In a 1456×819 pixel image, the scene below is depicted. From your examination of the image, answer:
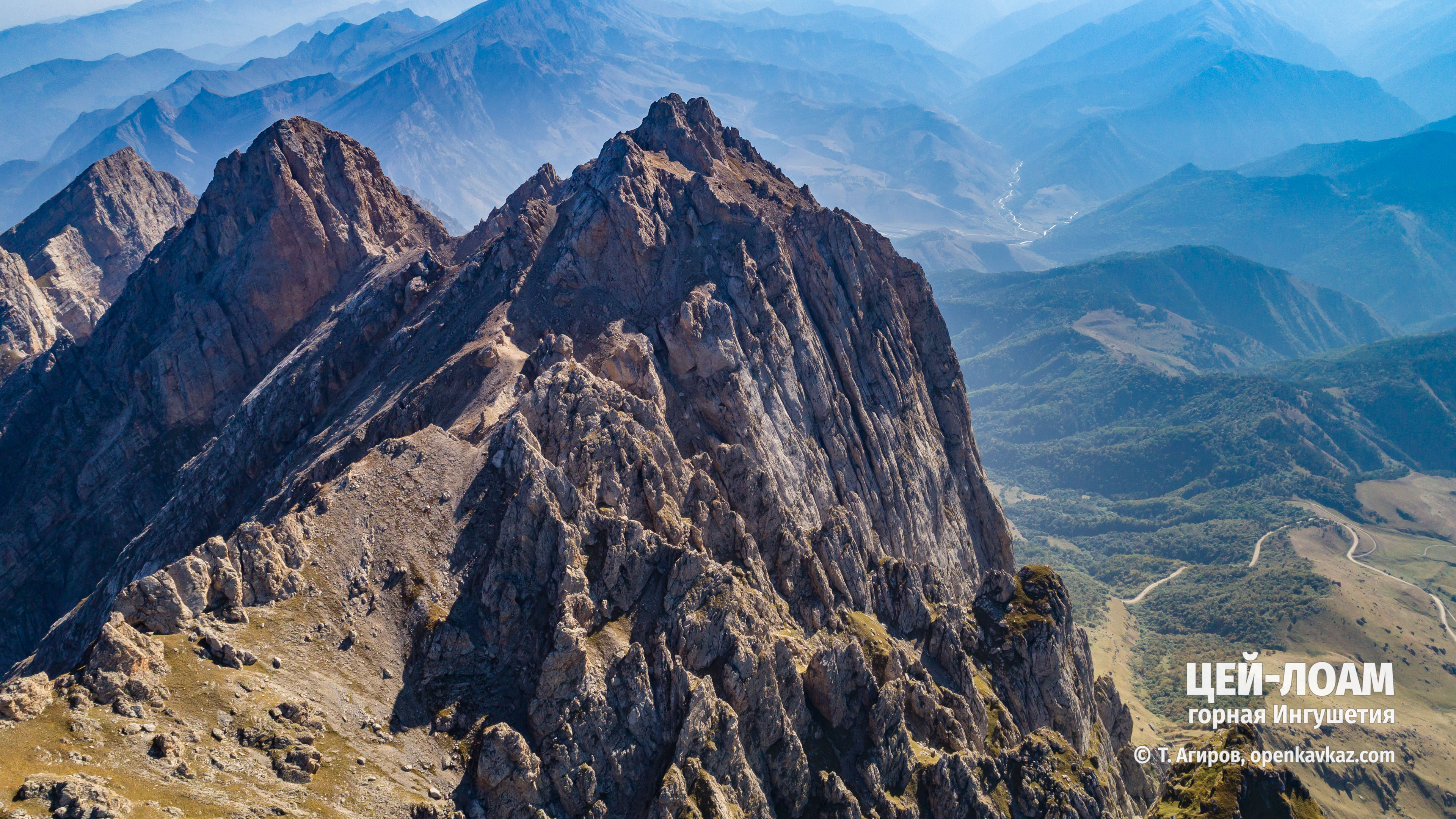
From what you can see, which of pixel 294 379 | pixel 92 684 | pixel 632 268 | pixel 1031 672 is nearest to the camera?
pixel 92 684

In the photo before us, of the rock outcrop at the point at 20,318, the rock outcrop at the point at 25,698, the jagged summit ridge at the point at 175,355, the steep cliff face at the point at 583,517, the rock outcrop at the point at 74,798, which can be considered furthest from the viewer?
the rock outcrop at the point at 20,318

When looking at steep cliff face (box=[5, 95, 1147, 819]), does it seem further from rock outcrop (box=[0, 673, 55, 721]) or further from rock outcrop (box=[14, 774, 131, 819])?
rock outcrop (box=[14, 774, 131, 819])

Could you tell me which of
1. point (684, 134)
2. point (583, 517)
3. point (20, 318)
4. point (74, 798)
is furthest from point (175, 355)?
point (74, 798)

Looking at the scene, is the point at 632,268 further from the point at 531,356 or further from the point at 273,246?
the point at 273,246

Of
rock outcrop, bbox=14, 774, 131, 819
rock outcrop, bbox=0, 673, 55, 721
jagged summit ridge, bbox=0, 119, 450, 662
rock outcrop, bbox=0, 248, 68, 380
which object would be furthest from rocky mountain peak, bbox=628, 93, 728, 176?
rock outcrop, bbox=0, 248, 68, 380

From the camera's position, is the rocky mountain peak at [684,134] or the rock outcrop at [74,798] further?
the rocky mountain peak at [684,134]

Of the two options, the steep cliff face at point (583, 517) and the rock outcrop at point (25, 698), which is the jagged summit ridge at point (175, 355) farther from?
the rock outcrop at point (25, 698)

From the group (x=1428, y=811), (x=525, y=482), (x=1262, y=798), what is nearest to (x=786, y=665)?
(x=525, y=482)

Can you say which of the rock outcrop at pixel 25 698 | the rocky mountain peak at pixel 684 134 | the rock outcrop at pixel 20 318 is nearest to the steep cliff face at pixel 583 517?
the rocky mountain peak at pixel 684 134
